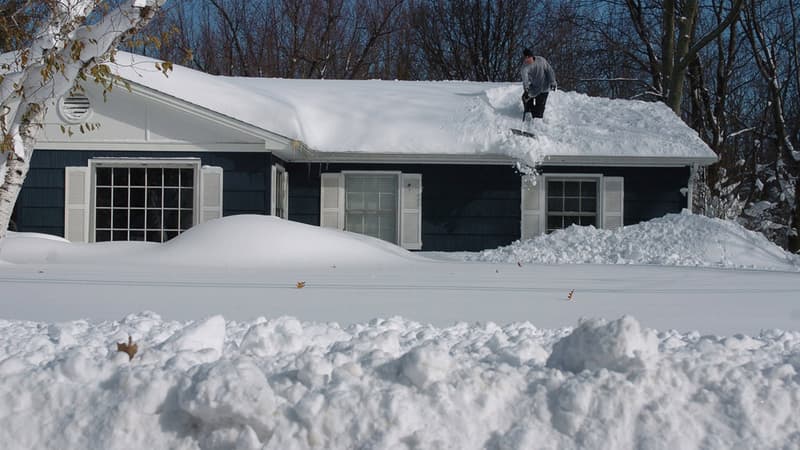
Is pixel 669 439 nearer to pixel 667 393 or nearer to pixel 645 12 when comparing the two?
pixel 667 393

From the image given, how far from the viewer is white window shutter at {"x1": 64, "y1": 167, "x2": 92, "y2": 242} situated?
14.1m

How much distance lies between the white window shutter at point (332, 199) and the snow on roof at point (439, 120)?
0.80 metres

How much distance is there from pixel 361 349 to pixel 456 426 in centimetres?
77

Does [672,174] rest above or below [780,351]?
above

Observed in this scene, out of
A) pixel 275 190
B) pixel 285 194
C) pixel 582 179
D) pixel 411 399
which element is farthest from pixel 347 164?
pixel 411 399

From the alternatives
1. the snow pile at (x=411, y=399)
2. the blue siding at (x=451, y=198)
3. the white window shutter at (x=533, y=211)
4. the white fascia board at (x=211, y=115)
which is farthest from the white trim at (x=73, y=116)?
the snow pile at (x=411, y=399)

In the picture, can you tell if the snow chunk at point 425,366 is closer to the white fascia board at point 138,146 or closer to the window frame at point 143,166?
the white fascia board at point 138,146

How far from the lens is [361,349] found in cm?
394

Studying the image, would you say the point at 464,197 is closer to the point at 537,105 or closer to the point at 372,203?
the point at 372,203

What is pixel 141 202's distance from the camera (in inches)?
568

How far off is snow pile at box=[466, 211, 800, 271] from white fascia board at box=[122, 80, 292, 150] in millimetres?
4315

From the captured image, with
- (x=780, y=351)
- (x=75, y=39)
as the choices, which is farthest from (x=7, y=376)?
(x=75, y=39)

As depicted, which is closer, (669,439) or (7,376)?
(669,439)

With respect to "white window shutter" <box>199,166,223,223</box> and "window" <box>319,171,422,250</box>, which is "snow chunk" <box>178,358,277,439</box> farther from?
"window" <box>319,171,422,250</box>
